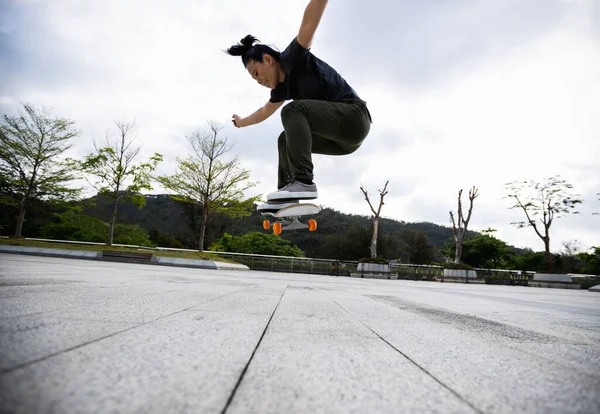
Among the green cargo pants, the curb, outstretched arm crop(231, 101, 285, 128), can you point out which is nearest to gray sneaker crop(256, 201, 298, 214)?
the green cargo pants

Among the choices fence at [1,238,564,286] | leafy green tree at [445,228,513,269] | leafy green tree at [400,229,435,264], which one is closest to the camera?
fence at [1,238,564,286]

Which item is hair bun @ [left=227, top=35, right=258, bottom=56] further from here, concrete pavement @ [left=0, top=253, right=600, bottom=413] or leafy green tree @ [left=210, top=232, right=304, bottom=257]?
leafy green tree @ [left=210, top=232, right=304, bottom=257]

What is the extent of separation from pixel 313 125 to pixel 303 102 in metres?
0.21

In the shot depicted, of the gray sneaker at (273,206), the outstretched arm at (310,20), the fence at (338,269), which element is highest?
Result: the outstretched arm at (310,20)

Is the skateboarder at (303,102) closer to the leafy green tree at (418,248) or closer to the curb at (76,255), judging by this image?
the curb at (76,255)

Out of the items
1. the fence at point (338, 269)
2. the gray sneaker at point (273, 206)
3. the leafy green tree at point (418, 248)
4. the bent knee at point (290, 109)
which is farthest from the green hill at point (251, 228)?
the bent knee at point (290, 109)

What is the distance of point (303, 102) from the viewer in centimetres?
258

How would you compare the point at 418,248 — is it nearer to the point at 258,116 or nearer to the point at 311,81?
the point at 258,116

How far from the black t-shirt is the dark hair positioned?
23 cm

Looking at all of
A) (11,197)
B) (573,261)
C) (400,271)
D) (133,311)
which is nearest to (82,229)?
(11,197)

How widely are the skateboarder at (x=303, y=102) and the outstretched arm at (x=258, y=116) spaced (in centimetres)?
17

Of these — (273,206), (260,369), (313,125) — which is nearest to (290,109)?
(313,125)

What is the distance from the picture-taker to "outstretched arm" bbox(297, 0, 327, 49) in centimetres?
210

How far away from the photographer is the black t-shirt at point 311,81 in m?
2.62
